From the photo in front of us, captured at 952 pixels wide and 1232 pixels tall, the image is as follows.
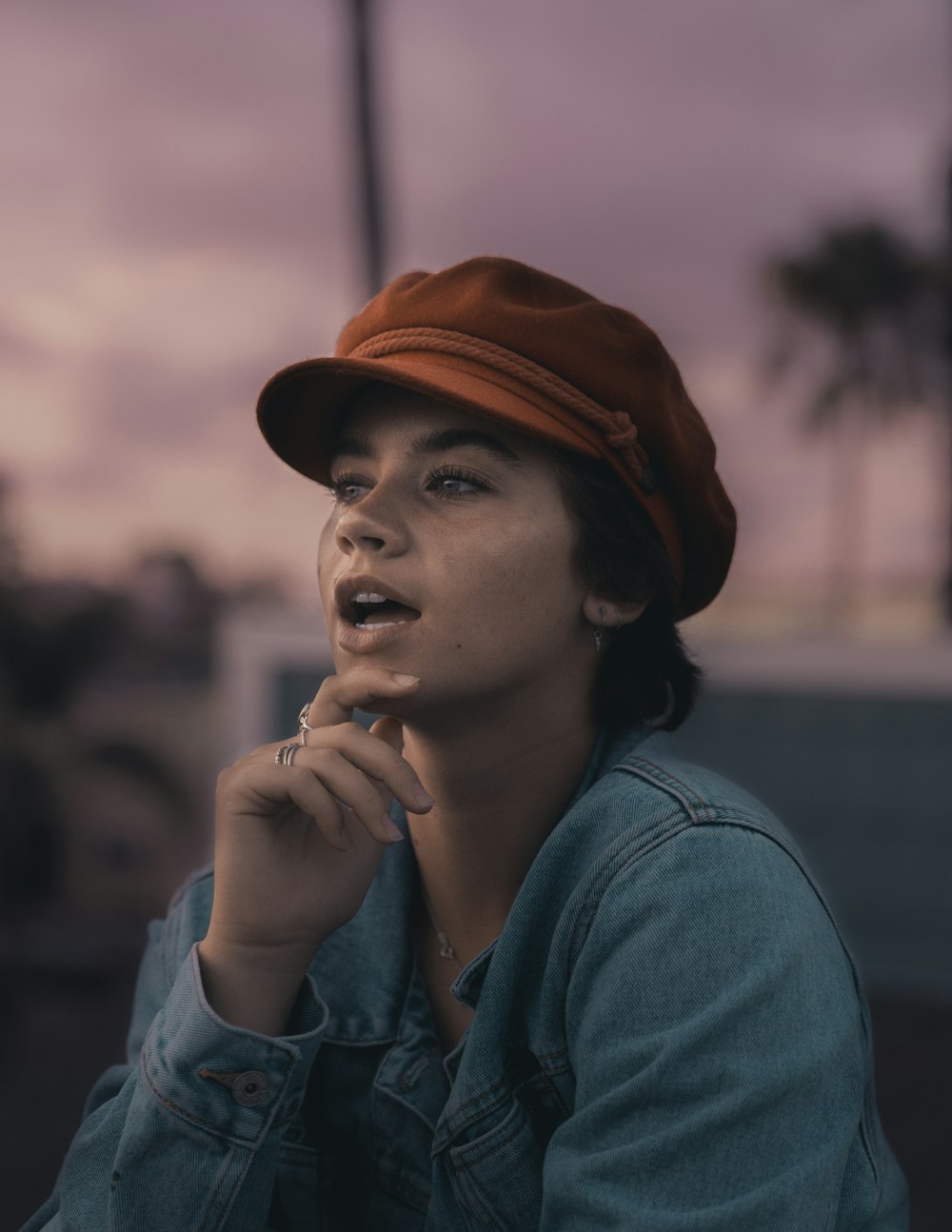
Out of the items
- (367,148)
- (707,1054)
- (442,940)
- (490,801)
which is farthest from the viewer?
(367,148)

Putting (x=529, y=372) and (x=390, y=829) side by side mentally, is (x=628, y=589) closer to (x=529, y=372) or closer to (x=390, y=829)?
(x=529, y=372)

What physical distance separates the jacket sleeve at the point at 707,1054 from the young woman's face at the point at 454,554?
36 cm

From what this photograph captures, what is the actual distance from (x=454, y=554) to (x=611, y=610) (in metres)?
0.33

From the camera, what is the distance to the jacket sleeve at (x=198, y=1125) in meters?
1.55

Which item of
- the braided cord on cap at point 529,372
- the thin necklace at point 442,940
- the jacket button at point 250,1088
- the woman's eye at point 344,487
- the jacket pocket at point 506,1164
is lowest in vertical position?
the jacket pocket at point 506,1164

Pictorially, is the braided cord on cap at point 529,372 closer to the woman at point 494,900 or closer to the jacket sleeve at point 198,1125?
the woman at point 494,900

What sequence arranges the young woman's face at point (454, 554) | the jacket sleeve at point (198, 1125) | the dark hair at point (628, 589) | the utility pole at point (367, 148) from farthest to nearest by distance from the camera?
the utility pole at point (367, 148) < the dark hair at point (628, 589) < the young woman's face at point (454, 554) < the jacket sleeve at point (198, 1125)

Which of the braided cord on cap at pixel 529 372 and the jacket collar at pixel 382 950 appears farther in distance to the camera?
the jacket collar at pixel 382 950

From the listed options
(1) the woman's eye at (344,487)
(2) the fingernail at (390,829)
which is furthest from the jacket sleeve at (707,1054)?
(1) the woman's eye at (344,487)

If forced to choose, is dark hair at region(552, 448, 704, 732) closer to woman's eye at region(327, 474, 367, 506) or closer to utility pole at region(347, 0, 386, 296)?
woman's eye at region(327, 474, 367, 506)

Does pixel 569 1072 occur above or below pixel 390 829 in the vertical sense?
below

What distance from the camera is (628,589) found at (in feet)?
6.16

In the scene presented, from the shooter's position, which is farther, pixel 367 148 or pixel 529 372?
pixel 367 148

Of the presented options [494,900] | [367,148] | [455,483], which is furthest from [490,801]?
[367,148]
